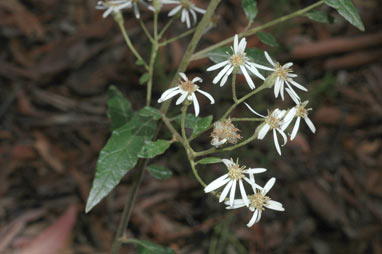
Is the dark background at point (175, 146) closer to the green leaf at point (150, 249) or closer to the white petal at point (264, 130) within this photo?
the green leaf at point (150, 249)

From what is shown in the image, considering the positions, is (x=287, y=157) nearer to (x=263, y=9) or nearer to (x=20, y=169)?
(x=263, y=9)

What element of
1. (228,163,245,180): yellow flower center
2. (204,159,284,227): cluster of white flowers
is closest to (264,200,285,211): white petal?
(204,159,284,227): cluster of white flowers

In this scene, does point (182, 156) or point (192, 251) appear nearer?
point (192, 251)

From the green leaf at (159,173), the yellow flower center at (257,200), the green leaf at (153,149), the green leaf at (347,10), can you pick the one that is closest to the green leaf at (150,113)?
the green leaf at (153,149)

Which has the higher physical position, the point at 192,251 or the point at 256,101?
the point at 256,101

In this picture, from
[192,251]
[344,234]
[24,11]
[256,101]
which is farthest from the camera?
[24,11]

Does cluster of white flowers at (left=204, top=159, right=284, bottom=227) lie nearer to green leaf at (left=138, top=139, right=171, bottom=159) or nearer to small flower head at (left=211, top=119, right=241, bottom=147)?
small flower head at (left=211, top=119, right=241, bottom=147)

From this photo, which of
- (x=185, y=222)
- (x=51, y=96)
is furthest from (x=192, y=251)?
(x=51, y=96)
